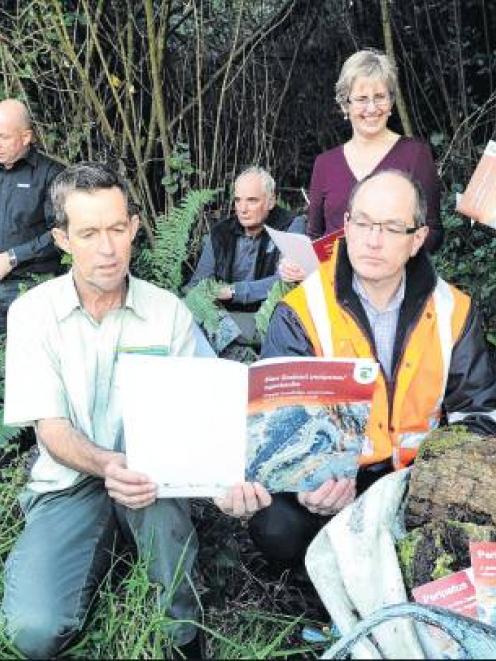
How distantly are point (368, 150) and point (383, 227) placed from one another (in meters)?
1.49

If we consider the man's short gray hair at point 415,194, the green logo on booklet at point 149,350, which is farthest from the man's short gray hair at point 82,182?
the man's short gray hair at point 415,194

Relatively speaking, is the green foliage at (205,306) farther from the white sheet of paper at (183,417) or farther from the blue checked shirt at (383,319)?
the white sheet of paper at (183,417)

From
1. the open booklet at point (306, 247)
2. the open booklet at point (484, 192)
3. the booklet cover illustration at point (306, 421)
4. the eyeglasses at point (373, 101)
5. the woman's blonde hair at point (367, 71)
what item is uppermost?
the woman's blonde hair at point (367, 71)

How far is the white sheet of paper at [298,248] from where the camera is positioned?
3.71 meters

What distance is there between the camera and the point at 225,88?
20.6ft

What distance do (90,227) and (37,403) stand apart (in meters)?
0.58

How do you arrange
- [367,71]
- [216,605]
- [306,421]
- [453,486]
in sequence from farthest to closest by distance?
[367,71]
[216,605]
[453,486]
[306,421]

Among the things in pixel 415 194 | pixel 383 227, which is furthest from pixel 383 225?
pixel 415 194

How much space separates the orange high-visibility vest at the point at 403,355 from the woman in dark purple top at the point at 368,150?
113cm

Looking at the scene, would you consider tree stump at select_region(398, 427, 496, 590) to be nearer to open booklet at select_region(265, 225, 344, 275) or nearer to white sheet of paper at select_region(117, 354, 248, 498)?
white sheet of paper at select_region(117, 354, 248, 498)

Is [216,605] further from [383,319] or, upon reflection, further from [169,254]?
[169,254]

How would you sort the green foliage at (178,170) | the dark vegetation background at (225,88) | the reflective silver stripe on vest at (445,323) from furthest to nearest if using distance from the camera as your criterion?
the green foliage at (178,170) → the dark vegetation background at (225,88) → the reflective silver stripe on vest at (445,323)

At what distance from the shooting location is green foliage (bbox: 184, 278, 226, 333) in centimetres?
411

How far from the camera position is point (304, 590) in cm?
314
